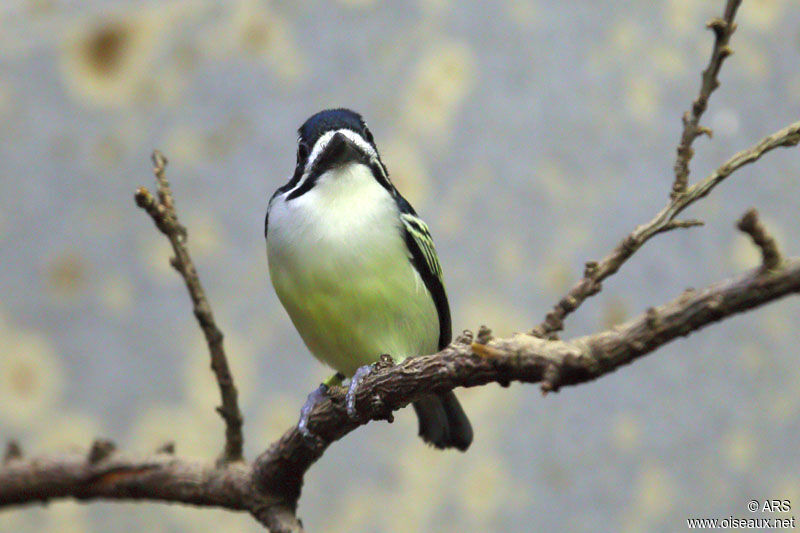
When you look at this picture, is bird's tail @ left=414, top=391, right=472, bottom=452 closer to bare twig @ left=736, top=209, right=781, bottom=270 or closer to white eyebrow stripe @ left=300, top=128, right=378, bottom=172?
white eyebrow stripe @ left=300, top=128, right=378, bottom=172

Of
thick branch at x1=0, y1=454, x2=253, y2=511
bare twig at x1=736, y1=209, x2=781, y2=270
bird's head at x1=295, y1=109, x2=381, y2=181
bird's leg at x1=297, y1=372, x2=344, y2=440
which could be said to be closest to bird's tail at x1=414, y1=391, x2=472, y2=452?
bird's leg at x1=297, y1=372, x2=344, y2=440

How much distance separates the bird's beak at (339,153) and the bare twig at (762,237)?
1208mm

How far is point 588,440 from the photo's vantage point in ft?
12.6

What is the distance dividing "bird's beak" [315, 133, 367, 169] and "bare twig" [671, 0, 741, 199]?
0.81 metres

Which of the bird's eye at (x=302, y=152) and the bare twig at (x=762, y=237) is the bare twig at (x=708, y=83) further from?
the bird's eye at (x=302, y=152)

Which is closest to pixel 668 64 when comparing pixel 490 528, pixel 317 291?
pixel 490 528

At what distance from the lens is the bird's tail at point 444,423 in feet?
7.86

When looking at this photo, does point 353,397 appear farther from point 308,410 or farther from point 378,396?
point 308,410

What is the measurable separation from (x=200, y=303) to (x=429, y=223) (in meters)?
1.87

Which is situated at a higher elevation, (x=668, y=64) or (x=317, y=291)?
(x=668, y=64)

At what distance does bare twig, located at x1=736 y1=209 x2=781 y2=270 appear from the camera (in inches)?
43.4

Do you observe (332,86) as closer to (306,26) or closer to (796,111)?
(306,26)

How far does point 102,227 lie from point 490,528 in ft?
7.11

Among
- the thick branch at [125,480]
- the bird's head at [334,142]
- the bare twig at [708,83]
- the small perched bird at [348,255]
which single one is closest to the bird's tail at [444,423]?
the small perched bird at [348,255]
